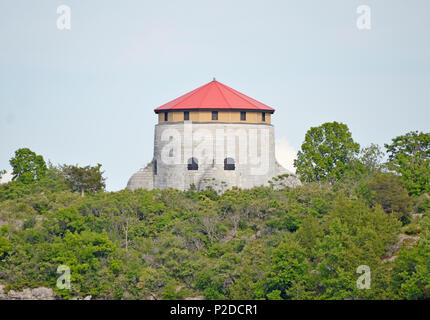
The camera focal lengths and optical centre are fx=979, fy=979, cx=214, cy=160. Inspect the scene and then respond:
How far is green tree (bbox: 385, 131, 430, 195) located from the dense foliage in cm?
76

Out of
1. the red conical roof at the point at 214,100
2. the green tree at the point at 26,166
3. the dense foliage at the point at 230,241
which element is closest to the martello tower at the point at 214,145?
the red conical roof at the point at 214,100

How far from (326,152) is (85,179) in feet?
61.0

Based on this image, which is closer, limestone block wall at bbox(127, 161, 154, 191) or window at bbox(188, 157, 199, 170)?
window at bbox(188, 157, 199, 170)

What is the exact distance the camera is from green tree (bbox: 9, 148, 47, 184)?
7962cm

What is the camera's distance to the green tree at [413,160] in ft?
222

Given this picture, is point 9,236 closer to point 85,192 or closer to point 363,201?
point 85,192

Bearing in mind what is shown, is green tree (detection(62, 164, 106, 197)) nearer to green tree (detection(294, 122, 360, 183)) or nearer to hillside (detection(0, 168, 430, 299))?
hillside (detection(0, 168, 430, 299))

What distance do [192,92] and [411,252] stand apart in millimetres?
26937

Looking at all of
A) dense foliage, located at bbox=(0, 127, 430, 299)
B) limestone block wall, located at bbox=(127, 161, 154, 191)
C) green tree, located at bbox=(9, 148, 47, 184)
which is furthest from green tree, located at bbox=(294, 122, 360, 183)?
green tree, located at bbox=(9, 148, 47, 184)

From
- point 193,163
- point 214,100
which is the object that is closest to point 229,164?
point 193,163

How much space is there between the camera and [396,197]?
64438 millimetres

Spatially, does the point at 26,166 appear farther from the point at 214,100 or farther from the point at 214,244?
the point at 214,244

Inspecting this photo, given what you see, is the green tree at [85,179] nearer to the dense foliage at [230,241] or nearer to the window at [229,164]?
the dense foliage at [230,241]

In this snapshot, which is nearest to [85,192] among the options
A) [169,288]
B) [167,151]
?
[167,151]
